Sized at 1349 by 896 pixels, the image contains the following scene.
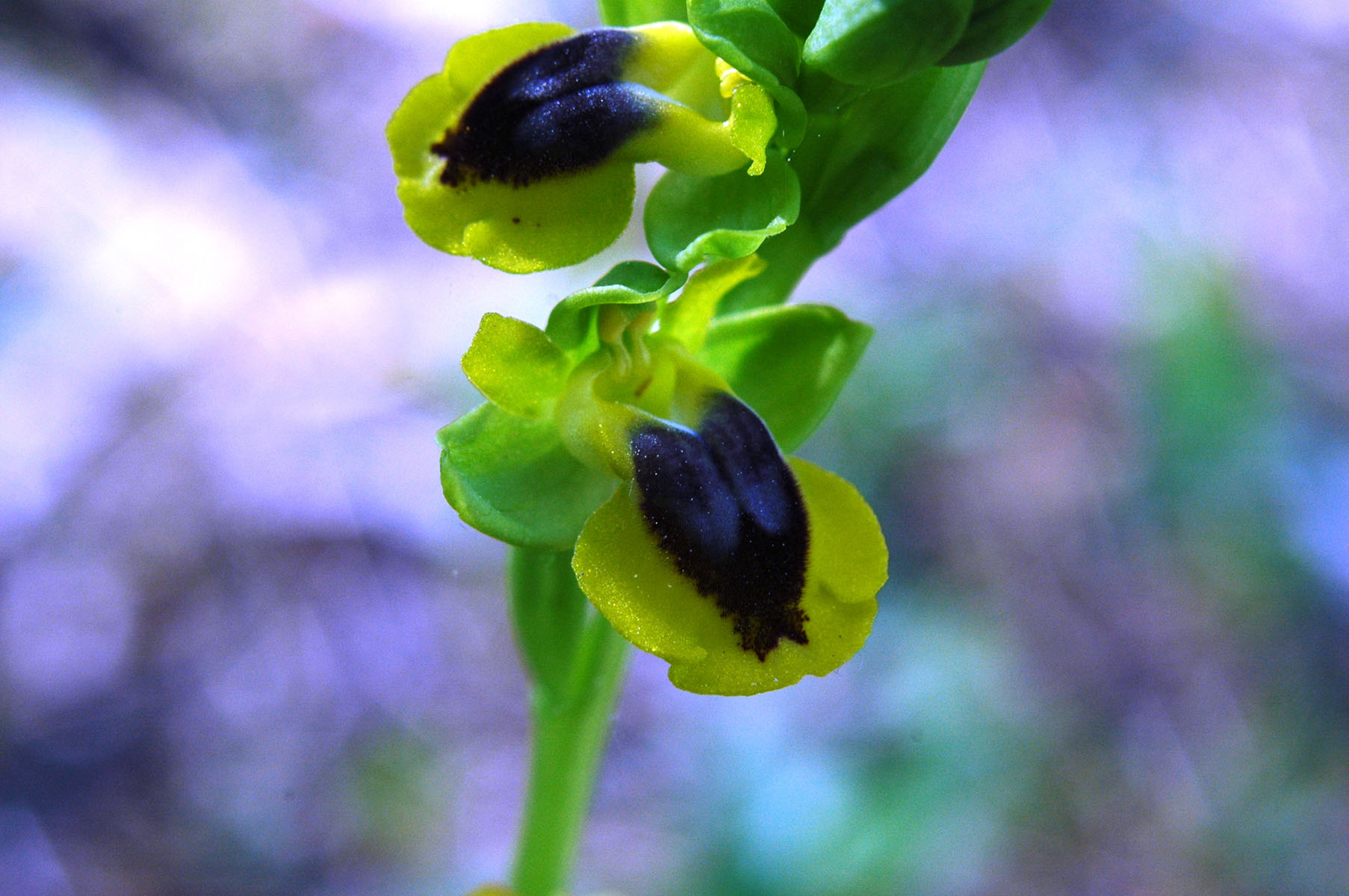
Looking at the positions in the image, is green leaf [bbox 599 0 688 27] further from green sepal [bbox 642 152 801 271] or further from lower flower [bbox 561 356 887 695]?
lower flower [bbox 561 356 887 695]

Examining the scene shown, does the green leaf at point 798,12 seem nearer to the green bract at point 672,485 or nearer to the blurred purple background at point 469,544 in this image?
the green bract at point 672,485

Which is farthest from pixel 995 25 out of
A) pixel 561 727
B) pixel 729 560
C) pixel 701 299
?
pixel 561 727

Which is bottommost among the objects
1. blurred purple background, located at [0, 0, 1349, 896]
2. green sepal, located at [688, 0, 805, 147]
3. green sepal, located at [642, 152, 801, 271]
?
blurred purple background, located at [0, 0, 1349, 896]

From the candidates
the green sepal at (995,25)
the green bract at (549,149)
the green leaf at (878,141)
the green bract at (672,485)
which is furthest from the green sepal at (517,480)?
the green sepal at (995,25)

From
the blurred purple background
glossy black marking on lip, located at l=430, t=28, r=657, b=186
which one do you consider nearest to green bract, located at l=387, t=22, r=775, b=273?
glossy black marking on lip, located at l=430, t=28, r=657, b=186

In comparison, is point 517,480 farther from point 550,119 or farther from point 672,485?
point 550,119

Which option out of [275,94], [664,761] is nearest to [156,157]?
[275,94]

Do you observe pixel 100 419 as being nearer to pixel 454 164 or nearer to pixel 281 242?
pixel 281 242
